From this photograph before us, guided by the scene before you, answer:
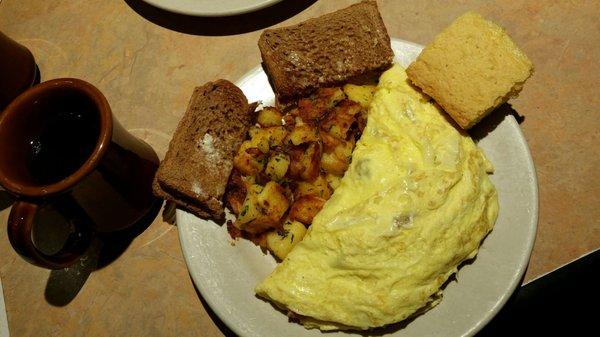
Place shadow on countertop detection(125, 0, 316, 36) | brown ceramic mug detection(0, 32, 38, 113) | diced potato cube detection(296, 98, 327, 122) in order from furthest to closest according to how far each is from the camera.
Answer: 1. shadow on countertop detection(125, 0, 316, 36)
2. brown ceramic mug detection(0, 32, 38, 113)
3. diced potato cube detection(296, 98, 327, 122)

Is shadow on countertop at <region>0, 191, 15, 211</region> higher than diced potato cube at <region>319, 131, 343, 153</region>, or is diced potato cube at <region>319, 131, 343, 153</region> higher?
diced potato cube at <region>319, 131, 343, 153</region>

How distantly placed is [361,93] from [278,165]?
410 mm

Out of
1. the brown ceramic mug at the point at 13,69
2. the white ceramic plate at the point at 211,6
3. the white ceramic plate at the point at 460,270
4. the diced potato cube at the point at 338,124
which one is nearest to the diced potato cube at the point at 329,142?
the diced potato cube at the point at 338,124

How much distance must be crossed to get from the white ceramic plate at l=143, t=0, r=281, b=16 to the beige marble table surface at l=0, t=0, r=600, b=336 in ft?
0.59

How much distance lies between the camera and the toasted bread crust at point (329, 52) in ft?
5.90

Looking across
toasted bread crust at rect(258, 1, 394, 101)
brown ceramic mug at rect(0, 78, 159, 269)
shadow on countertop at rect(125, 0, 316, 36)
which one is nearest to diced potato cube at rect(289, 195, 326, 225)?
toasted bread crust at rect(258, 1, 394, 101)

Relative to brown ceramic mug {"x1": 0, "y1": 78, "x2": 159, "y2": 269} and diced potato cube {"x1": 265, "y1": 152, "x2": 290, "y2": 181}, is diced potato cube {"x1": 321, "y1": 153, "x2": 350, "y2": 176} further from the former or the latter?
brown ceramic mug {"x1": 0, "y1": 78, "x2": 159, "y2": 269}

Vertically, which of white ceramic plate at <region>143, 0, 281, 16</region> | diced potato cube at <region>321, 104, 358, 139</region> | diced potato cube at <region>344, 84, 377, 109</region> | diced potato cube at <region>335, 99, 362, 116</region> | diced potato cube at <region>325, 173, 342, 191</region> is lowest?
diced potato cube at <region>325, 173, 342, 191</region>

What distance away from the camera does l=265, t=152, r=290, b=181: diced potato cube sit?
167 centimetres

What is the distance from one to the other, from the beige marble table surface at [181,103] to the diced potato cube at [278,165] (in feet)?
1.75

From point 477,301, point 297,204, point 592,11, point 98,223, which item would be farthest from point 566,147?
point 98,223

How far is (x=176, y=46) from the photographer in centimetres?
224

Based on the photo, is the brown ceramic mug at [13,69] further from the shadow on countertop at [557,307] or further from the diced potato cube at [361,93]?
the shadow on countertop at [557,307]

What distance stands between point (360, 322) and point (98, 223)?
3.11 ft
